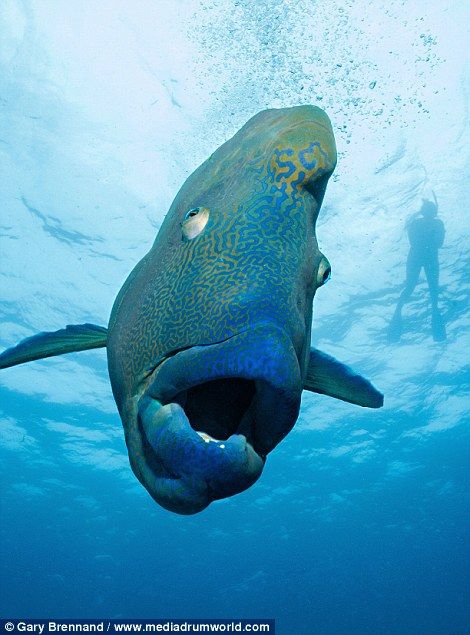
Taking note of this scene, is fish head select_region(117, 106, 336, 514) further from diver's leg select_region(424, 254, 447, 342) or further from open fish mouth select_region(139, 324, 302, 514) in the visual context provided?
diver's leg select_region(424, 254, 447, 342)

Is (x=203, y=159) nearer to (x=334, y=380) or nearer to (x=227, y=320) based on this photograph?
(x=334, y=380)

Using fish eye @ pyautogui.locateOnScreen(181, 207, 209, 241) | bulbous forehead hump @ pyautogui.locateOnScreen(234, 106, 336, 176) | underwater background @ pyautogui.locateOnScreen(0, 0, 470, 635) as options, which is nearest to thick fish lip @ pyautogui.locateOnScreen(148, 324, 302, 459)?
fish eye @ pyautogui.locateOnScreen(181, 207, 209, 241)

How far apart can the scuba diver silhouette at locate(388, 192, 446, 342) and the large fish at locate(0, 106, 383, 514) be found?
15.4 m

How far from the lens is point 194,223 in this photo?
5.54 ft

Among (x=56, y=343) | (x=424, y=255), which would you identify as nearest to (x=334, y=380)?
(x=56, y=343)

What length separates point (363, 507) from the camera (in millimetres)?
45000

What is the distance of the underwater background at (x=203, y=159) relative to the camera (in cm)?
1053

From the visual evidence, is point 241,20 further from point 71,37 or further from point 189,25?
point 71,37

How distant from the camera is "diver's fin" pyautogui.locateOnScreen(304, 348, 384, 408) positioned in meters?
2.85

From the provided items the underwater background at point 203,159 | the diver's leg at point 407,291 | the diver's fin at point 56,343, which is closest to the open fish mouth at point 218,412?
the diver's fin at point 56,343

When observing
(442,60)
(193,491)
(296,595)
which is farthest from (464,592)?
(193,491)

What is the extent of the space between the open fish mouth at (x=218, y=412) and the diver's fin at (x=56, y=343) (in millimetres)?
1722

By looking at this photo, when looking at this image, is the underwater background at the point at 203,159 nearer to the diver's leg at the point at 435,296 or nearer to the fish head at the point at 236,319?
the diver's leg at the point at 435,296

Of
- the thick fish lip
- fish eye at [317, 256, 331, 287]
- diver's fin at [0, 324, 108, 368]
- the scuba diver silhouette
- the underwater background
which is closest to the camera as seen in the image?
the thick fish lip
